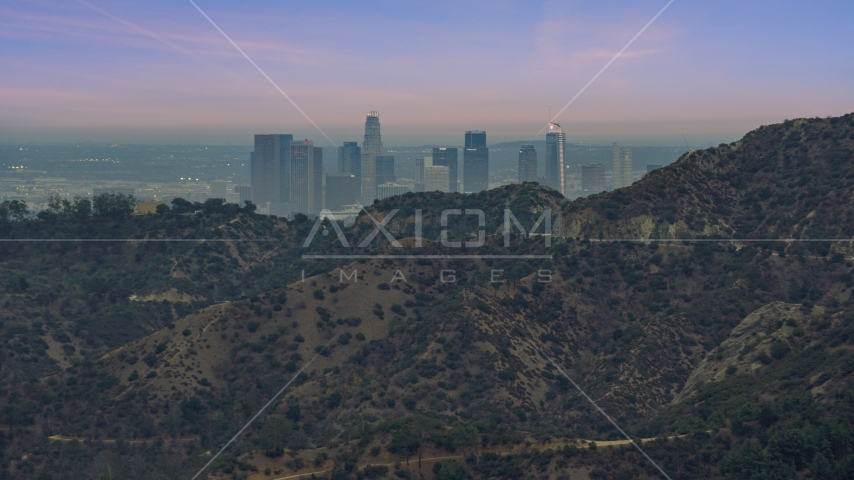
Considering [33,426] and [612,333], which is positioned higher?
[612,333]

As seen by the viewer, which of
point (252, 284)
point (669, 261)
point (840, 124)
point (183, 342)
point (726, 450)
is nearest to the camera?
point (726, 450)

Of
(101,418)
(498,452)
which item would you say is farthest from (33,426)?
(498,452)

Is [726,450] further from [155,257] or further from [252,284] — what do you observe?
[155,257]

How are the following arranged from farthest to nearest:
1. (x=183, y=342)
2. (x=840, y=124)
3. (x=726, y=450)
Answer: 1. (x=840, y=124)
2. (x=183, y=342)
3. (x=726, y=450)

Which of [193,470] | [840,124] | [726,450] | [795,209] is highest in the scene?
[840,124]

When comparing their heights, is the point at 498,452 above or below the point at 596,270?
below

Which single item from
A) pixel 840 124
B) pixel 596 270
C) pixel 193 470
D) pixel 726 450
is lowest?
pixel 193 470

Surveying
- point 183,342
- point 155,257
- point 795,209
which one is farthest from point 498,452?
point 155,257

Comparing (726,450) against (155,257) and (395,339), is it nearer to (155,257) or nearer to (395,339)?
(395,339)

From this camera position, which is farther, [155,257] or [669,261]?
[155,257]
